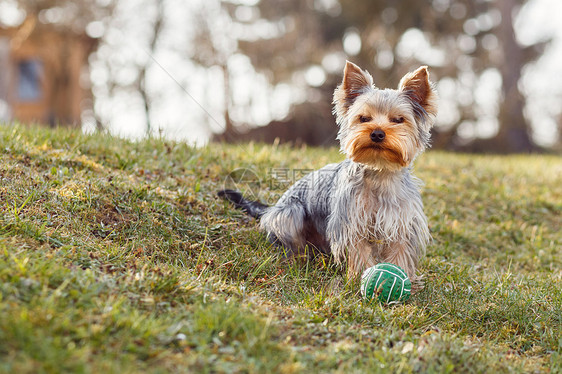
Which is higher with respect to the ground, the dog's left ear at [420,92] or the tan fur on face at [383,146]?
the dog's left ear at [420,92]

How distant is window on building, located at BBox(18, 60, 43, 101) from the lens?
2380cm

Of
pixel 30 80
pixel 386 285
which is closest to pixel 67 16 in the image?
pixel 30 80

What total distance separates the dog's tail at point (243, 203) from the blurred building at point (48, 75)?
57.0 ft


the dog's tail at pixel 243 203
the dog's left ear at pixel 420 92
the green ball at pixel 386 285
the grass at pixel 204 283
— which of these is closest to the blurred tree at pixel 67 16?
the grass at pixel 204 283

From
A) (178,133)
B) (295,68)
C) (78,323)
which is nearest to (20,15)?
(295,68)

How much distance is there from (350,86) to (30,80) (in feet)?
77.4

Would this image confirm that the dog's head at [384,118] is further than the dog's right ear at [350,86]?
No

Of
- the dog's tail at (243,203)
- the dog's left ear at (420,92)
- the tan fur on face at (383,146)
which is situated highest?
the dog's left ear at (420,92)

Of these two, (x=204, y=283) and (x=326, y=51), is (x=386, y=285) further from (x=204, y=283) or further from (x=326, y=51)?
(x=326, y=51)

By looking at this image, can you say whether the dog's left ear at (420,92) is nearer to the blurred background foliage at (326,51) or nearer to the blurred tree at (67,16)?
the blurred background foliage at (326,51)

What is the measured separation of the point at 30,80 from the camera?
24.1m

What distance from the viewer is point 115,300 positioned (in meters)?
3.38

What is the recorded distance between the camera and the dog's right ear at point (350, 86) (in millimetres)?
4879

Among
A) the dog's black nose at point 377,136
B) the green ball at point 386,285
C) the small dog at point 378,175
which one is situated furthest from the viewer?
the small dog at point 378,175
